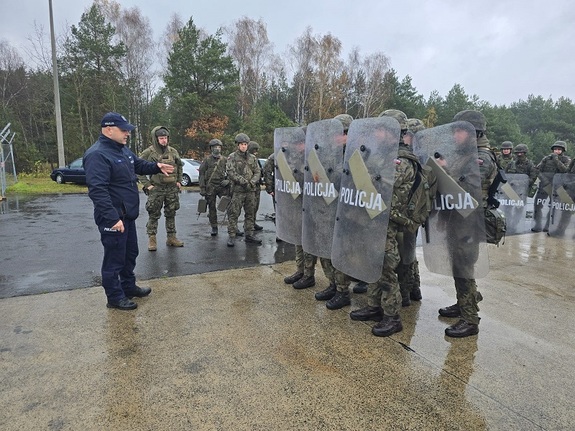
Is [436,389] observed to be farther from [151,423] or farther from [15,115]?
[15,115]

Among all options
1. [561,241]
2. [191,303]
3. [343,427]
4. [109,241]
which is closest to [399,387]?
[343,427]

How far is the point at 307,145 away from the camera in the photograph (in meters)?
3.62

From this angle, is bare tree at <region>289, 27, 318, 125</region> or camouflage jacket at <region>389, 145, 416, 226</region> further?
bare tree at <region>289, 27, 318, 125</region>

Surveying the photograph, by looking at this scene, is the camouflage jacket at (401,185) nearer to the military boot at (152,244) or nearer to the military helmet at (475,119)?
the military helmet at (475,119)

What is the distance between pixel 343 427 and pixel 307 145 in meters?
2.47

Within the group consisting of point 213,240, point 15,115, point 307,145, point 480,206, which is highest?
point 15,115

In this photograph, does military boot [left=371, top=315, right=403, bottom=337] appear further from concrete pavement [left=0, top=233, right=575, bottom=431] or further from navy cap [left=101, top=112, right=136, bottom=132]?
navy cap [left=101, top=112, right=136, bottom=132]

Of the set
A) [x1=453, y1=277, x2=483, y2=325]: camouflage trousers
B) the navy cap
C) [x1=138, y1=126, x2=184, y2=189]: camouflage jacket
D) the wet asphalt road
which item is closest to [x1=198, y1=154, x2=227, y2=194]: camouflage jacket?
the wet asphalt road

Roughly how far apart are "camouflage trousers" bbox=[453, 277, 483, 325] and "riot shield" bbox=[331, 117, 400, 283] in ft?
2.43

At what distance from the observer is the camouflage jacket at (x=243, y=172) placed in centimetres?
619

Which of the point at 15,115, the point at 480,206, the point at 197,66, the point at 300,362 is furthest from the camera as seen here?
the point at 15,115

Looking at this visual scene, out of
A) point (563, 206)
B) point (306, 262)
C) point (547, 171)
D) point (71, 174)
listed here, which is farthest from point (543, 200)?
point (71, 174)

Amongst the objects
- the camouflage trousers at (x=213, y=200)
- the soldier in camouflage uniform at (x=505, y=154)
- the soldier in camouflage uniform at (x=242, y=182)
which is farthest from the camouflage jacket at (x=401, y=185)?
the soldier in camouflage uniform at (x=505, y=154)

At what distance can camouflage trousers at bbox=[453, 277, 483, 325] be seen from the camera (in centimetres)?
301
